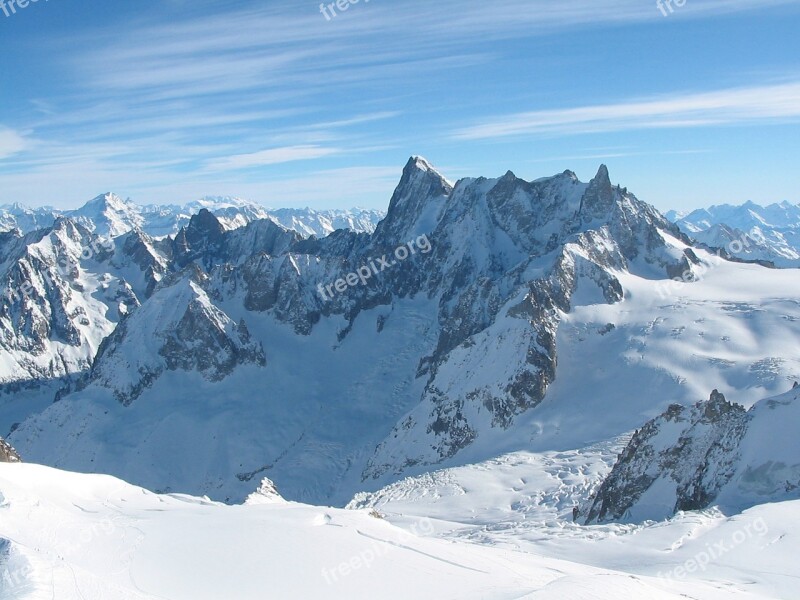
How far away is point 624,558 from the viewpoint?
1432 inches

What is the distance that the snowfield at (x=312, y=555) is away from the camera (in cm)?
2420

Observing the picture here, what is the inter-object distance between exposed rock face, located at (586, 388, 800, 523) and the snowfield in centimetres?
639

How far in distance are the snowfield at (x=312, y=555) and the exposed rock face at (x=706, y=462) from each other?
252 inches

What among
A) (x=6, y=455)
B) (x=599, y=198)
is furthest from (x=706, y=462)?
(x=599, y=198)

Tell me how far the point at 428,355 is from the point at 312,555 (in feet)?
407

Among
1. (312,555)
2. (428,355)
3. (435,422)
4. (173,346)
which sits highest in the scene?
(428,355)

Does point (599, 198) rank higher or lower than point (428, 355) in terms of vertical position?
higher

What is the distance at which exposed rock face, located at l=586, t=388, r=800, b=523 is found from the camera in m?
47.5

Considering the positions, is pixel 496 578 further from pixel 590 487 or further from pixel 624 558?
pixel 590 487

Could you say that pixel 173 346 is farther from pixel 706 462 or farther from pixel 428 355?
pixel 706 462

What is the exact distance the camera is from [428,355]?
152m

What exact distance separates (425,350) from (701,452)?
10805 centimetres

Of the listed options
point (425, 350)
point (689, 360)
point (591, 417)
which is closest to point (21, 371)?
point (425, 350)

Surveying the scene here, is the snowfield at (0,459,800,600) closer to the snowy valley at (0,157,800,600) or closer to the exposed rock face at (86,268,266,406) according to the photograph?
the snowy valley at (0,157,800,600)
